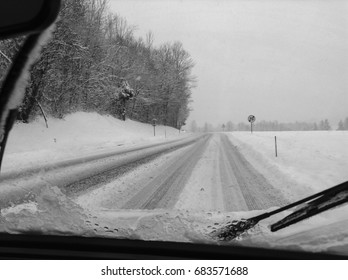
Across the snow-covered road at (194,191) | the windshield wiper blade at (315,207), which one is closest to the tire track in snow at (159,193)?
the snow-covered road at (194,191)

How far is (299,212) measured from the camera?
1.98 m

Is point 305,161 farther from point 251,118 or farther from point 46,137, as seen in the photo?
point 46,137

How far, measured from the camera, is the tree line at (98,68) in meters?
1.97

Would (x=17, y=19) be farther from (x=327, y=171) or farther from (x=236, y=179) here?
(x=236, y=179)

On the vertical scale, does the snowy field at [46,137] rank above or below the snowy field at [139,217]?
above

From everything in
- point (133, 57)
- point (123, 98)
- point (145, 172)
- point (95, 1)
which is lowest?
point (145, 172)

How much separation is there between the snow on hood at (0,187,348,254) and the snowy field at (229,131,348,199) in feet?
1.69

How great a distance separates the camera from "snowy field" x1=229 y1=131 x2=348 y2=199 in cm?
Result: 259

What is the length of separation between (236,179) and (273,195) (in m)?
1.35

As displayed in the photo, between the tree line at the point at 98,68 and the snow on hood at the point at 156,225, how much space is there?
73 centimetres

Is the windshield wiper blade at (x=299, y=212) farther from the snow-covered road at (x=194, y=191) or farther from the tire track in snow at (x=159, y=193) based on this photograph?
the tire track in snow at (x=159, y=193)
